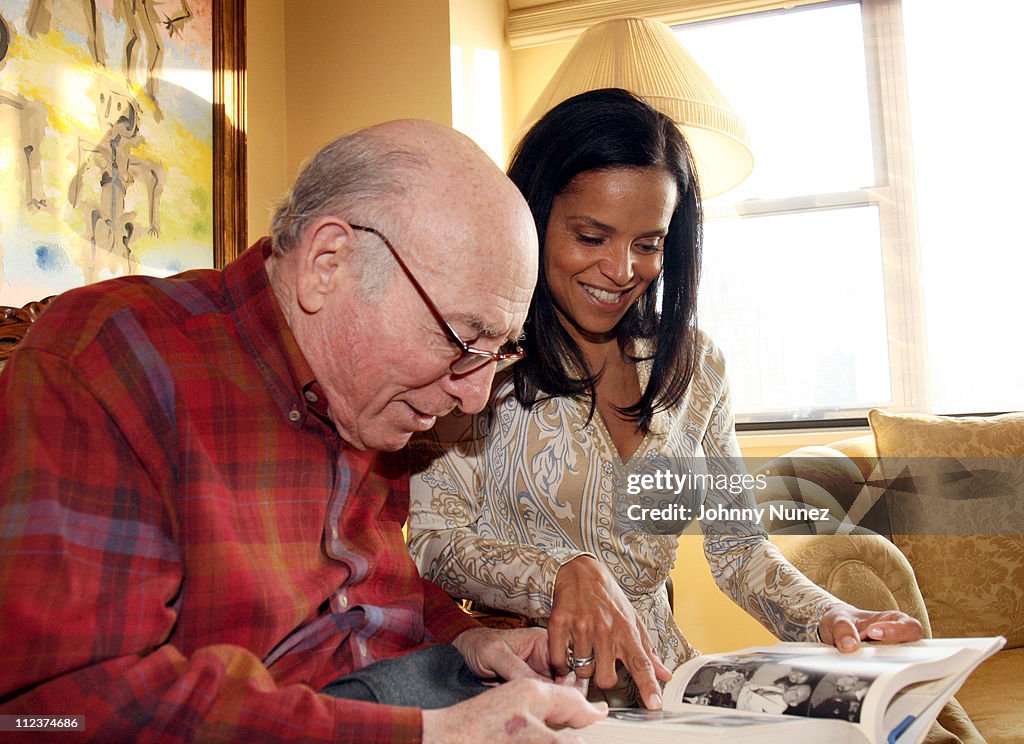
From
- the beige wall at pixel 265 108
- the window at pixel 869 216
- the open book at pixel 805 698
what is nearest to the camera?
the open book at pixel 805 698

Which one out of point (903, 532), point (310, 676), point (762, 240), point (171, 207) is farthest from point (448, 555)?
point (762, 240)

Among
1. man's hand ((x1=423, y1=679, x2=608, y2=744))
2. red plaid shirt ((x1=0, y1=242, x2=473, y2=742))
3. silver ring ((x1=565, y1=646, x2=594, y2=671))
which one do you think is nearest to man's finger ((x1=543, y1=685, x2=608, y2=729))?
man's hand ((x1=423, y1=679, x2=608, y2=744))

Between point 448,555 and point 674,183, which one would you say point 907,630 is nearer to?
point 448,555

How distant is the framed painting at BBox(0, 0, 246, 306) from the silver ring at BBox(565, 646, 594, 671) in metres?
1.67

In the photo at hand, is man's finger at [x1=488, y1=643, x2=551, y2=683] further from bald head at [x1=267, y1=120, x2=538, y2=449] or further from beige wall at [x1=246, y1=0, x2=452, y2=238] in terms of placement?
beige wall at [x1=246, y1=0, x2=452, y2=238]

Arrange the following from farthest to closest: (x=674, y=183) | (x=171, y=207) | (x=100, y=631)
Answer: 1. (x=171, y=207)
2. (x=674, y=183)
3. (x=100, y=631)

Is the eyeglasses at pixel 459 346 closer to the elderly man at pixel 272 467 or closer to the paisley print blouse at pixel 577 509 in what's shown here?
the elderly man at pixel 272 467

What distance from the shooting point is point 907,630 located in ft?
3.81

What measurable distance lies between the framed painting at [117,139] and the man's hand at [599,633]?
1.63 m

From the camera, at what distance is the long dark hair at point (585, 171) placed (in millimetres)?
1483

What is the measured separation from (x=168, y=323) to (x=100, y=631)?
0.33 m

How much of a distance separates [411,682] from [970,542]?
7.95 ft

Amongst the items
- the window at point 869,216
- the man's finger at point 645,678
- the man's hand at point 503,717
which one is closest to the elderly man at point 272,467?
the man's hand at point 503,717

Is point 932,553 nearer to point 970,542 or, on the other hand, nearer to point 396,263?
point 970,542
